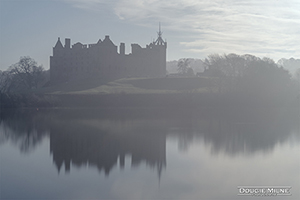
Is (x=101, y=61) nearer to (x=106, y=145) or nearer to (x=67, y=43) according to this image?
(x=67, y=43)

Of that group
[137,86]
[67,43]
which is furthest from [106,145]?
[67,43]

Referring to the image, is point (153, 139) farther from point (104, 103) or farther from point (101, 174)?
point (104, 103)

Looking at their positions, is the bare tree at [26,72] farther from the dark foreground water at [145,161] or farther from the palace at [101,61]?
the dark foreground water at [145,161]

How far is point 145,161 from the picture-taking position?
38.6 feet

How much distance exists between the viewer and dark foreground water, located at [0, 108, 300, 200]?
8914 mm

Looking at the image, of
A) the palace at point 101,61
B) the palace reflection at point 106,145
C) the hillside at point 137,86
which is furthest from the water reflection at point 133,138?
the palace at point 101,61

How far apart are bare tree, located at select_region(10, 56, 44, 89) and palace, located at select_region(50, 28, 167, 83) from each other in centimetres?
439

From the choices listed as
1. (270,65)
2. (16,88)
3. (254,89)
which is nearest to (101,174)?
(254,89)

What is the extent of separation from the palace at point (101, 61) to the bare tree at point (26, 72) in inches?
173

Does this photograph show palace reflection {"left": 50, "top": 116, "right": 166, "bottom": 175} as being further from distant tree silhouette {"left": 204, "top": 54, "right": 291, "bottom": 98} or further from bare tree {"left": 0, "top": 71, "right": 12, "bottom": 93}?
distant tree silhouette {"left": 204, "top": 54, "right": 291, "bottom": 98}

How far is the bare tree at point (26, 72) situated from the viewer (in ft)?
145

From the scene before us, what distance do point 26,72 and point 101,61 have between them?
360 inches

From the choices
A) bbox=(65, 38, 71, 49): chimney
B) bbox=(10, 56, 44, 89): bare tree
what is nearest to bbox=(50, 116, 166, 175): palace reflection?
bbox=(10, 56, 44, 89): bare tree

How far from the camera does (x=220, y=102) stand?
116 feet
